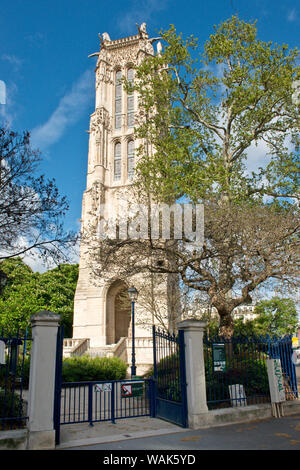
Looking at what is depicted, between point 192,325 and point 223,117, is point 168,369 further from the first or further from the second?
point 223,117

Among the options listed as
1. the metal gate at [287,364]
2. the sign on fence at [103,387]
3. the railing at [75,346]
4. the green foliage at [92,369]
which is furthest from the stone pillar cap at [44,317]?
the railing at [75,346]

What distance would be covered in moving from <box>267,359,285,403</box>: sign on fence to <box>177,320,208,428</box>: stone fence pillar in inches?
79.1

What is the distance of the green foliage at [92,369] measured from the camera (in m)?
17.1

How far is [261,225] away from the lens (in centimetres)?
1183

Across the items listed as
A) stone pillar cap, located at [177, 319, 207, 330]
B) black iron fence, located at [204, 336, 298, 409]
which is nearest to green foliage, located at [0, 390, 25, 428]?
stone pillar cap, located at [177, 319, 207, 330]

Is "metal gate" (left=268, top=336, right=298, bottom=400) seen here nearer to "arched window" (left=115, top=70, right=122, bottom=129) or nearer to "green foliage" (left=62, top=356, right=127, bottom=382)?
"green foliage" (left=62, top=356, right=127, bottom=382)

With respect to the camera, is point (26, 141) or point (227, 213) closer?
point (26, 141)

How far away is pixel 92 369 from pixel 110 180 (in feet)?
71.7

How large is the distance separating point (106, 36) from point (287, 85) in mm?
35089

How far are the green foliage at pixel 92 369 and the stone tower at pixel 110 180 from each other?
5046mm

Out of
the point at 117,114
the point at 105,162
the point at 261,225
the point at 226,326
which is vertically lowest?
the point at 226,326

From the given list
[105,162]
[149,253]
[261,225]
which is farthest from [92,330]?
[261,225]

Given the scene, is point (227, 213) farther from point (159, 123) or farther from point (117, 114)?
point (117, 114)

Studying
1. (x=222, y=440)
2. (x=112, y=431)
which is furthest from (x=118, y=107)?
(x=222, y=440)
